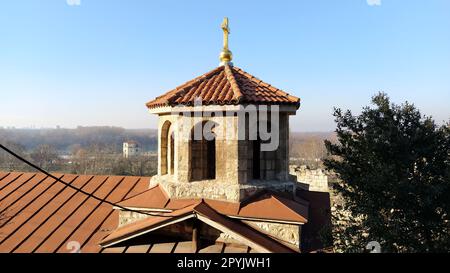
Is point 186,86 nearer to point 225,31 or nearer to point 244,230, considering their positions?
point 225,31

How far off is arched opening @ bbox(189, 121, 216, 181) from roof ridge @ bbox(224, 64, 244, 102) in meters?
0.88

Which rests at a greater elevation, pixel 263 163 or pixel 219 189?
pixel 263 163

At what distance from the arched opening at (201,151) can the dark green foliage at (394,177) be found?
2740mm

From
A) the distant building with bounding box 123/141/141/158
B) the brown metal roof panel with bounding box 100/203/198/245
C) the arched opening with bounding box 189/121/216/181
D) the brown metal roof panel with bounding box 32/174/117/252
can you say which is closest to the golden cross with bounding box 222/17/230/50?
the arched opening with bounding box 189/121/216/181

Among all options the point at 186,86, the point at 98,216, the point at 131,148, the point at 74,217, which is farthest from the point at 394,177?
the point at 131,148

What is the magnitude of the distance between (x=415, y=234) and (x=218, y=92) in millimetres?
4765

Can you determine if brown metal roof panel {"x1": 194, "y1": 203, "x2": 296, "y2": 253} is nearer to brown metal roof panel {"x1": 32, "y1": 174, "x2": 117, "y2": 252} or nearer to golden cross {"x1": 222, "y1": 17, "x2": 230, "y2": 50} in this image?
brown metal roof panel {"x1": 32, "y1": 174, "x2": 117, "y2": 252}

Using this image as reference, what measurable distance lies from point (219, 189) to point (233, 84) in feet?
7.35

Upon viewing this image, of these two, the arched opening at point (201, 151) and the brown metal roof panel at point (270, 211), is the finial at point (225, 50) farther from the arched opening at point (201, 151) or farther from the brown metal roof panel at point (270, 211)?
the brown metal roof panel at point (270, 211)

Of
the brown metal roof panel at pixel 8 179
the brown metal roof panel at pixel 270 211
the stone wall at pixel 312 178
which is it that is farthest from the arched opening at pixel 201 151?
Answer: the stone wall at pixel 312 178

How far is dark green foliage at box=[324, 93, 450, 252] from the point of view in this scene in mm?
6012

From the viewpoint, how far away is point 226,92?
6543mm
